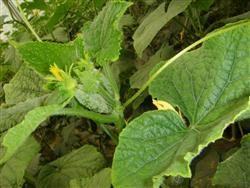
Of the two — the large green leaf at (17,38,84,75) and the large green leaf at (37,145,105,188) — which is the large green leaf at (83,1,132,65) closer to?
the large green leaf at (17,38,84,75)

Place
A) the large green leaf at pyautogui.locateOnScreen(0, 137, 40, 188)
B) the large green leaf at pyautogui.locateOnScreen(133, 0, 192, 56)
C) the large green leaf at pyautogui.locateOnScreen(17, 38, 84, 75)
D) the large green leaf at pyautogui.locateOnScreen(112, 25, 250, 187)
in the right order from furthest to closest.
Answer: the large green leaf at pyautogui.locateOnScreen(133, 0, 192, 56) → the large green leaf at pyautogui.locateOnScreen(0, 137, 40, 188) → the large green leaf at pyautogui.locateOnScreen(17, 38, 84, 75) → the large green leaf at pyautogui.locateOnScreen(112, 25, 250, 187)

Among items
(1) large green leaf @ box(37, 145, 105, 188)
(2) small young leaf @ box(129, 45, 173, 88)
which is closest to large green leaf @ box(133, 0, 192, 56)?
(2) small young leaf @ box(129, 45, 173, 88)

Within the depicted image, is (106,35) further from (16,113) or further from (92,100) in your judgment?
(16,113)

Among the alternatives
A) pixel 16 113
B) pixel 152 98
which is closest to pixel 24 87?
pixel 16 113

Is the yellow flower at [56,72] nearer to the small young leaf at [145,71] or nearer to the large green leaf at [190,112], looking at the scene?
the large green leaf at [190,112]

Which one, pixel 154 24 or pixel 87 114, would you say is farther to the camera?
pixel 154 24

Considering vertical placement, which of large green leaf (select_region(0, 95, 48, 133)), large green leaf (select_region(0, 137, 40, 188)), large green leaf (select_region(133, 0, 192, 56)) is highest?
large green leaf (select_region(0, 95, 48, 133))

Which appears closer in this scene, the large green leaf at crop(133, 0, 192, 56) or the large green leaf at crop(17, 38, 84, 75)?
the large green leaf at crop(17, 38, 84, 75)
